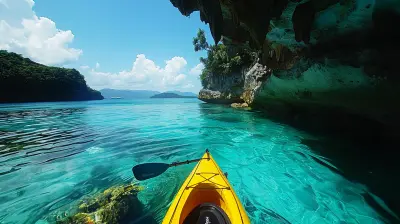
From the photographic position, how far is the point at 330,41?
21.6 feet

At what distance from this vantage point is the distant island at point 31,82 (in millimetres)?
48406

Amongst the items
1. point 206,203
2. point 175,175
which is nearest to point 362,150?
point 175,175

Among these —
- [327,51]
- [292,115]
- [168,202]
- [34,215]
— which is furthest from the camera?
[292,115]

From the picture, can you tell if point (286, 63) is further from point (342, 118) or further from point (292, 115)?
point (292, 115)

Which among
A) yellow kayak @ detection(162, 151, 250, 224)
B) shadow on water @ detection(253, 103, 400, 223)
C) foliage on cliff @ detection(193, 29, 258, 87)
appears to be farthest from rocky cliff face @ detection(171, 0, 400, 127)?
foliage on cliff @ detection(193, 29, 258, 87)

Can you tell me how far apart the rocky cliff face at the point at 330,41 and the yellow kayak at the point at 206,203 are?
11.8 ft

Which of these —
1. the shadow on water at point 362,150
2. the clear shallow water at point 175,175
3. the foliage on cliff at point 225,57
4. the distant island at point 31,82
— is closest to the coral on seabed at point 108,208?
the clear shallow water at point 175,175

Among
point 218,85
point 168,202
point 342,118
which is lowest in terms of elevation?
point 168,202

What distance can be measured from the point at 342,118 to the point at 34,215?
13.8 metres

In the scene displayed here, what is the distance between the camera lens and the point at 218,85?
32.4 meters

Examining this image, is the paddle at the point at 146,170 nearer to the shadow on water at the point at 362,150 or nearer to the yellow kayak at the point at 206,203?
the yellow kayak at the point at 206,203

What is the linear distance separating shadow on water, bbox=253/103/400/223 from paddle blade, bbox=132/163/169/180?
5.22 m

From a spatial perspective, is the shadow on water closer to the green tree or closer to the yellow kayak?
the yellow kayak

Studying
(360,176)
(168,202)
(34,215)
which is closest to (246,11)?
(168,202)
